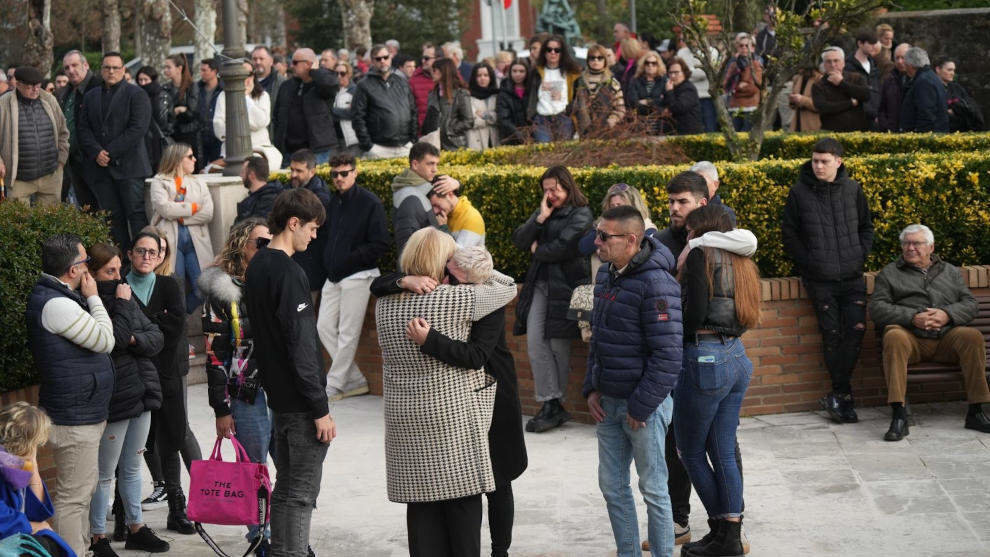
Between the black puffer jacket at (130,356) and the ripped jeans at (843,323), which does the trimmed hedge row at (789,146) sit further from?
the black puffer jacket at (130,356)

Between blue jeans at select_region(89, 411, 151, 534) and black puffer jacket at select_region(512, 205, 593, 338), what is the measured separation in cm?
305

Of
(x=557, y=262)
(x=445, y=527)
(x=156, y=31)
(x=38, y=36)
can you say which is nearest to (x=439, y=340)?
(x=445, y=527)

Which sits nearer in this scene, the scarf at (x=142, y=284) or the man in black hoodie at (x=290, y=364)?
the man in black hoodie at (x=290, y=364)

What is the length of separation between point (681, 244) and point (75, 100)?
8.26 m

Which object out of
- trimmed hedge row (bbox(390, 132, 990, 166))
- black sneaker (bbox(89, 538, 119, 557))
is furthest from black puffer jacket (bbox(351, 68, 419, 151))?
black sneaker (bbox(89, 538, 119, 557))

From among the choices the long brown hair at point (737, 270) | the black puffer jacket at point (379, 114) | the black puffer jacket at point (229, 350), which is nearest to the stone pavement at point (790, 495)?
the black puffer jacket at point (229, 350)

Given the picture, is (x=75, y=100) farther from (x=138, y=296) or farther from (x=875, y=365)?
(x=875, y=365)

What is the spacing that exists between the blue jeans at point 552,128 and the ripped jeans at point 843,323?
17.6ft

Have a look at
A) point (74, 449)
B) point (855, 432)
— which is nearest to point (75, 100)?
point (74, 449)

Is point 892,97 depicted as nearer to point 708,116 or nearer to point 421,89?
point 708,116

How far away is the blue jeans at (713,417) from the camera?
266 inches

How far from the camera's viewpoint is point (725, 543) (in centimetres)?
691

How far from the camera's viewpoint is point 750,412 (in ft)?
31.5

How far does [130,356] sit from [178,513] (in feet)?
3.56
